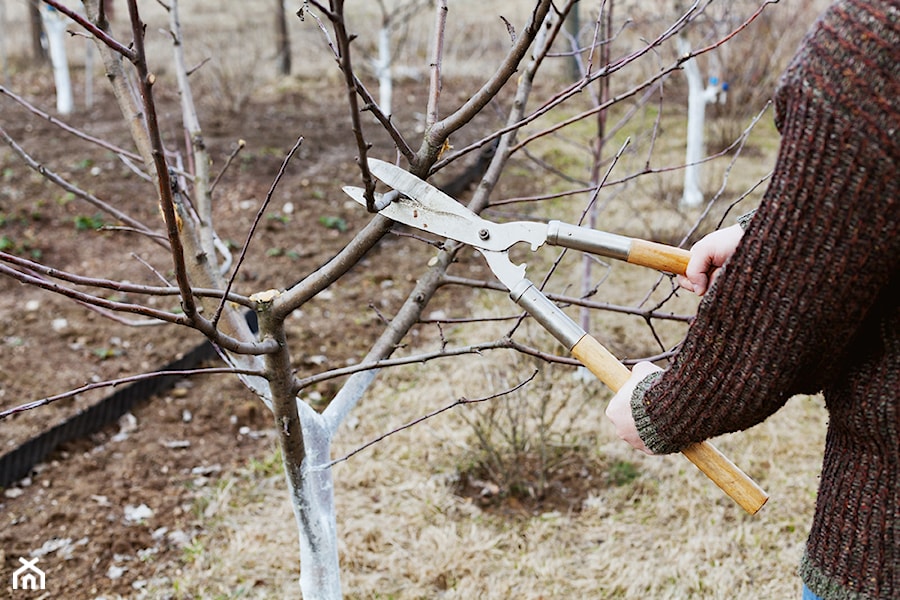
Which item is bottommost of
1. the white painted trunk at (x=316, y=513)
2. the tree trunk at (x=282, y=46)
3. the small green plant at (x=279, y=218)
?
the white painted trunk at (x=316, y=513)

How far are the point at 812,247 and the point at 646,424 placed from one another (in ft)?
1.24

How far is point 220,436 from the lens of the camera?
362cm

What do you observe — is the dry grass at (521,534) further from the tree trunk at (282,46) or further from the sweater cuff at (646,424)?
the tree trunk at (282,46)

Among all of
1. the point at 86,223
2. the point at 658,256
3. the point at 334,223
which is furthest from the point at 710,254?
the point at 86,223

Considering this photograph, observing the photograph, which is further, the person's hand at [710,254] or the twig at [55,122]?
the twig at [55,122]

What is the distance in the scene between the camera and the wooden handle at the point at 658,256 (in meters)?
1.46

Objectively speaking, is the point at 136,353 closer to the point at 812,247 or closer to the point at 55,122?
the point at 55,122

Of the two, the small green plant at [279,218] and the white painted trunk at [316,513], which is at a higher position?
the small green plant at [279,218]

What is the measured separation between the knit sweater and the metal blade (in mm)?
432

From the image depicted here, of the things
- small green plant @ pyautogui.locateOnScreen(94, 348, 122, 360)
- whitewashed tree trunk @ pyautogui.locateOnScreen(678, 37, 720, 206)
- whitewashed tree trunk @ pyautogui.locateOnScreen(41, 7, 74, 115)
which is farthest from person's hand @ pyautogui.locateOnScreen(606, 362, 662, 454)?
whitewashed tree trunk @ pyautogui.locateOnScreen(41, 7, 74, 115)

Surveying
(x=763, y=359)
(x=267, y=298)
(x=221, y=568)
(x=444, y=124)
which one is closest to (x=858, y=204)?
(x=763, y=359)

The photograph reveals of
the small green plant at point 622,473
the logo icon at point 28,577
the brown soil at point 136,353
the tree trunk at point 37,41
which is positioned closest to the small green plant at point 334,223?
the brown soil at point 136,353

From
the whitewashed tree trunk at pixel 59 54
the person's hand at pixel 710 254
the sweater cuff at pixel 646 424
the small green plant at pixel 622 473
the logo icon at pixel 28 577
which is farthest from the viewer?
the whitewashed tree trunk at pixel 59 54

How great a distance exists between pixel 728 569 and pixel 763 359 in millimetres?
1980
